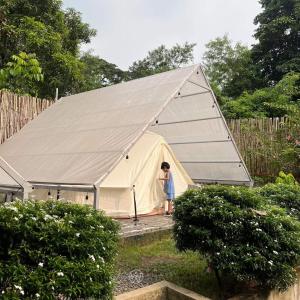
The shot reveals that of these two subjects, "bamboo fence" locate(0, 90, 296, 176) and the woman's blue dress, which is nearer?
the woman's blue dress

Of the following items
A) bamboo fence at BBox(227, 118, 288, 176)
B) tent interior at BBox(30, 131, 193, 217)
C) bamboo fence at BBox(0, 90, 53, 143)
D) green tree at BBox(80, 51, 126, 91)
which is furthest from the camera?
green tree at BBox(80, 51, 126, 91)

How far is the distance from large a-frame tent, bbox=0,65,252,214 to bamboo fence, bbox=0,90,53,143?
265mm

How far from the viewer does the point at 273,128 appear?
9094mm

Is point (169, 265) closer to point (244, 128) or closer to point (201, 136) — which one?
point (201, 136)

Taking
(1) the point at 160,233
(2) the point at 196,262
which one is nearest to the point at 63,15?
(1) the point at 160,233

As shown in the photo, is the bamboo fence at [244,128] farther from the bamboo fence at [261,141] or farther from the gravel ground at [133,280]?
the gravel ground at [133,280]

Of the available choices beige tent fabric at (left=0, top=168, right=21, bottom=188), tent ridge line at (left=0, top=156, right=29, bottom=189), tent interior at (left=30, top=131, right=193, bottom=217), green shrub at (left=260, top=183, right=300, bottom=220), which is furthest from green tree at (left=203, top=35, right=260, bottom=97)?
tent ridge line at (left=0, top=156, right=29, bottom=189)

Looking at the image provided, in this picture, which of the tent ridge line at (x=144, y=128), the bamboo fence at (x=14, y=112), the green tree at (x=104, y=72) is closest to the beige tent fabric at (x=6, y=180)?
the tent ridge line at (x=144, y=128)

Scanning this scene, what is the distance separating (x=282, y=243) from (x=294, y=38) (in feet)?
60.5

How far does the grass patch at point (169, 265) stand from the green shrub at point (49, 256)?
5.14ft

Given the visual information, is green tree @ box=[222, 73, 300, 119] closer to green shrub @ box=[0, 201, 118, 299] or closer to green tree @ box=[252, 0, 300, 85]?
green tree @ box=[252, 0, 300, 85]

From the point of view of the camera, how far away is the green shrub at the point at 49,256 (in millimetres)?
1938

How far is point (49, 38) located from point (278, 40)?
12833mm

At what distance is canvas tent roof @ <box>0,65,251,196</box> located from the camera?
18.0 feet
